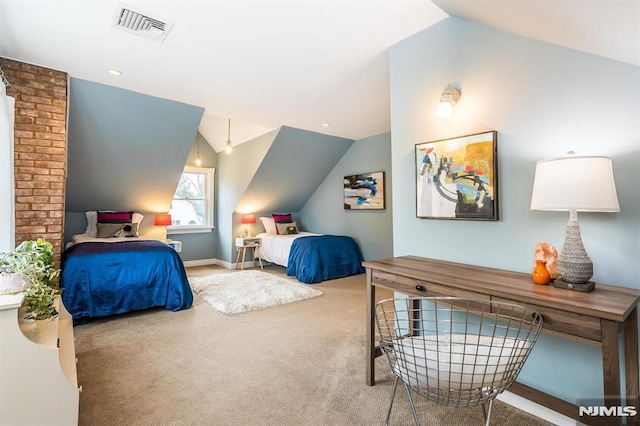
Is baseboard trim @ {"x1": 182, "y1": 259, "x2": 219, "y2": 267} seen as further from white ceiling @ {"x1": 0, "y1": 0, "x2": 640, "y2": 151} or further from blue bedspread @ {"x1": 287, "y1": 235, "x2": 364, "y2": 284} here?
white ceiling @ {"x1": 0, "y1": 0, "x2": 640, "y2": 151}

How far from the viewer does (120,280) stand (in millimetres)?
3320

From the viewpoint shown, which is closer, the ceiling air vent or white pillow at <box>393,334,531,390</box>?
white pillow at <box>393,334,531,390</box>

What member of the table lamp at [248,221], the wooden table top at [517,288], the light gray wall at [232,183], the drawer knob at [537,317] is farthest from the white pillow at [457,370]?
the table lamp at [248,221]

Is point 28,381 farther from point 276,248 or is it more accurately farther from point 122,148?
point 276,248

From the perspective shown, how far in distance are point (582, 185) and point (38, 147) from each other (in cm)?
417

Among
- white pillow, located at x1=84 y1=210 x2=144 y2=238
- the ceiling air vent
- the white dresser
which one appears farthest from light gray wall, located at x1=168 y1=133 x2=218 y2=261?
the white dresser

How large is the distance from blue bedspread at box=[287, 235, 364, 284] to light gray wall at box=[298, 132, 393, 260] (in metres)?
A: 0.35

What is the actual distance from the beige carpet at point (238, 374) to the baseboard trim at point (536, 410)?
5cm

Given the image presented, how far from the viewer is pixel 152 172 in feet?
15.8

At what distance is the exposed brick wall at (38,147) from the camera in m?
2.81

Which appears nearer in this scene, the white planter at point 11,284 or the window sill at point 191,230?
the white planter at point 11,284

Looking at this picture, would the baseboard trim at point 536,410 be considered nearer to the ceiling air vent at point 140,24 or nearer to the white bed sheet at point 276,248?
the ceiling air vent at point 140,24

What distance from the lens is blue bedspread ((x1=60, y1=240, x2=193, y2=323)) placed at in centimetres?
313

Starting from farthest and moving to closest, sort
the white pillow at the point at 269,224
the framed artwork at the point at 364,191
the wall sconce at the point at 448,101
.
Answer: the white pillow at the point at 269,224
the framed artwork at the point at 364,191
the wall sconce at the point at 448,101
